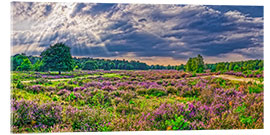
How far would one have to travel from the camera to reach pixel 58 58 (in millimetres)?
4828

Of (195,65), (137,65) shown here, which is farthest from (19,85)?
(195,65)

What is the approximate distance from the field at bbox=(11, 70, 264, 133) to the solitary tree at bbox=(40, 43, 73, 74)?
18cm

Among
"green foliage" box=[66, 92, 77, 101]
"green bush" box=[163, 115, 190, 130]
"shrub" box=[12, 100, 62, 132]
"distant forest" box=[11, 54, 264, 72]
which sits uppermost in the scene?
"distant forest" box=[11, 54, 264, 72]

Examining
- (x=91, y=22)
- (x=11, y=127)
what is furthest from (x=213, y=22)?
(x=11, y=127)

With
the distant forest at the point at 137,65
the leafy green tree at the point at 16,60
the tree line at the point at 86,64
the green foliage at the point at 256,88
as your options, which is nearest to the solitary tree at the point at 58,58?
the tree line at the point at 86,64

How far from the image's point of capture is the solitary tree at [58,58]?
187 inches

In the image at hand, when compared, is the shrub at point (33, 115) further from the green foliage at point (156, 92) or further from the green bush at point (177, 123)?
A: the green bush at point (177, 123)

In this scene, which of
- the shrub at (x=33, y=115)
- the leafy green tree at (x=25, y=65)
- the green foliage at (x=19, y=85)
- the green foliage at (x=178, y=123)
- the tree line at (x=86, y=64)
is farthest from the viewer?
the tree line at (x=86, y=64)

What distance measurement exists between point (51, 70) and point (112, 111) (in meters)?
1.86

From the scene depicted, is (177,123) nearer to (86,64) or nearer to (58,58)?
(86,64)

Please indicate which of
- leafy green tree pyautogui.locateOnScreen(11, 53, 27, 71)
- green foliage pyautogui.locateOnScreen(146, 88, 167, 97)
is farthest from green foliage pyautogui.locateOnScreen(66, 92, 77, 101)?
green foliage pyautogui.locateOnScreen(146, 88, 167, 97)

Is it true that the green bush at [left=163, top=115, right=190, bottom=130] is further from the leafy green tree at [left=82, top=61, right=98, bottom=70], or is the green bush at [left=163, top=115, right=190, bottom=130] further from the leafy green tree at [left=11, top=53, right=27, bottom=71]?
the leafy green tree at [left=11, top=53, right=27, bottom=71]

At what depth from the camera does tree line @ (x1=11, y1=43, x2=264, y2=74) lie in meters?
4.62

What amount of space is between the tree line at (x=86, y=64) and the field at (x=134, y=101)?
0.14 m
